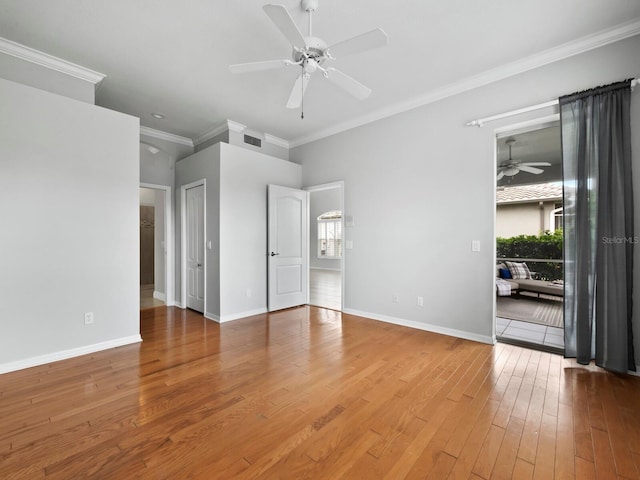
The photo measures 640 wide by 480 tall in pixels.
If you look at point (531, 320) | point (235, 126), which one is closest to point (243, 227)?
point (235, 126)

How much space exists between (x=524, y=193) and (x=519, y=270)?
1.09m

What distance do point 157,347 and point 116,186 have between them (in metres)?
1.87

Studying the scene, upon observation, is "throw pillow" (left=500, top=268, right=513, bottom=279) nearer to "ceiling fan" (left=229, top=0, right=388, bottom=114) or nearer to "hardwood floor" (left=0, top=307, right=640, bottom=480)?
"hardwood floor" (left=0, top=307, right=640, bottom=480)

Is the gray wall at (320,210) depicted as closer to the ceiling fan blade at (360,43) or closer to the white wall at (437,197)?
the white wall at (437,197)

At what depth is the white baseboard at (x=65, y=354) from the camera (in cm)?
262

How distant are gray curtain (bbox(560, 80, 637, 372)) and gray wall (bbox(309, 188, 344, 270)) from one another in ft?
26.0

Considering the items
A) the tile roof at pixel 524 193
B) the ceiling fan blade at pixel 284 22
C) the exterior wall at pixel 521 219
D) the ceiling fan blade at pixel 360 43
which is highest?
the ceiling fan blade at pixel 284 22

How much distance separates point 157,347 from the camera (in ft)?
10.6

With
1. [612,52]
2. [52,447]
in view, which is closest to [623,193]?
[612,52]

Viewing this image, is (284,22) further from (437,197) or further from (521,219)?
(521,219)

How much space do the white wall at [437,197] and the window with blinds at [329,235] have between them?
21.3ft

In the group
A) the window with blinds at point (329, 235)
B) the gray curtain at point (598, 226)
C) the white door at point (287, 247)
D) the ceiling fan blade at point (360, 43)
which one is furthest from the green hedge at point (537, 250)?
the window with blinds at point (329, 235)

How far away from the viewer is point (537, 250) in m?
3.78

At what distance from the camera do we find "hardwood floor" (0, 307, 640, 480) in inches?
60.4
